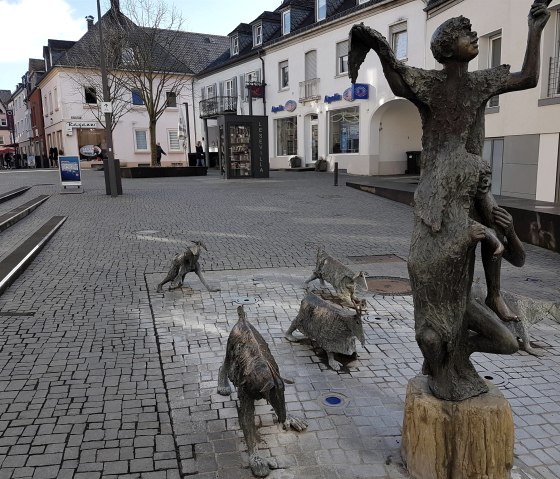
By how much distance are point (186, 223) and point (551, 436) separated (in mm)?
9730

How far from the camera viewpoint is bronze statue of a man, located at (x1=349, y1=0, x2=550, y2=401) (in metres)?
2.56

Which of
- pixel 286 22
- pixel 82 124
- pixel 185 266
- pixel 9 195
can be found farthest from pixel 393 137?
pixel 82 124

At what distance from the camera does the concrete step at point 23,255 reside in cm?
695

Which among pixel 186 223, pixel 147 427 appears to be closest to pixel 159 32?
pixel 186 223

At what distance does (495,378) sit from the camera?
4121 mm

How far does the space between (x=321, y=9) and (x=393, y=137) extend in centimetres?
899

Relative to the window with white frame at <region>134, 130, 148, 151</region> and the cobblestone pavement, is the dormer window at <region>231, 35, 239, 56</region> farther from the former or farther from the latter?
the cobblestone pavement

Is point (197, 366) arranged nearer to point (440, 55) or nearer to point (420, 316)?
point (420, 316)

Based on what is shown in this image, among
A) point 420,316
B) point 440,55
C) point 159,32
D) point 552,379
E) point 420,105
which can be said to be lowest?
point 552,379

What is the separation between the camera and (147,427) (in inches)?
136

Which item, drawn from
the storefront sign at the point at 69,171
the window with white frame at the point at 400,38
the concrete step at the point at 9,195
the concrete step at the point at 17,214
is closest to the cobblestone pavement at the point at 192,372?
the concrete step at the point at 17,214

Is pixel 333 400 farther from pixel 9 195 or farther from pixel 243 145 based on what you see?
pixel 243 145

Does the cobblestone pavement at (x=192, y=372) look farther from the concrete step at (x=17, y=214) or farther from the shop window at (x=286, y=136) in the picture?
the shop window at (x=286, y=136)

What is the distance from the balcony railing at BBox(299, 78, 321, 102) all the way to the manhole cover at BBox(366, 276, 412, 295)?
2361 cm
